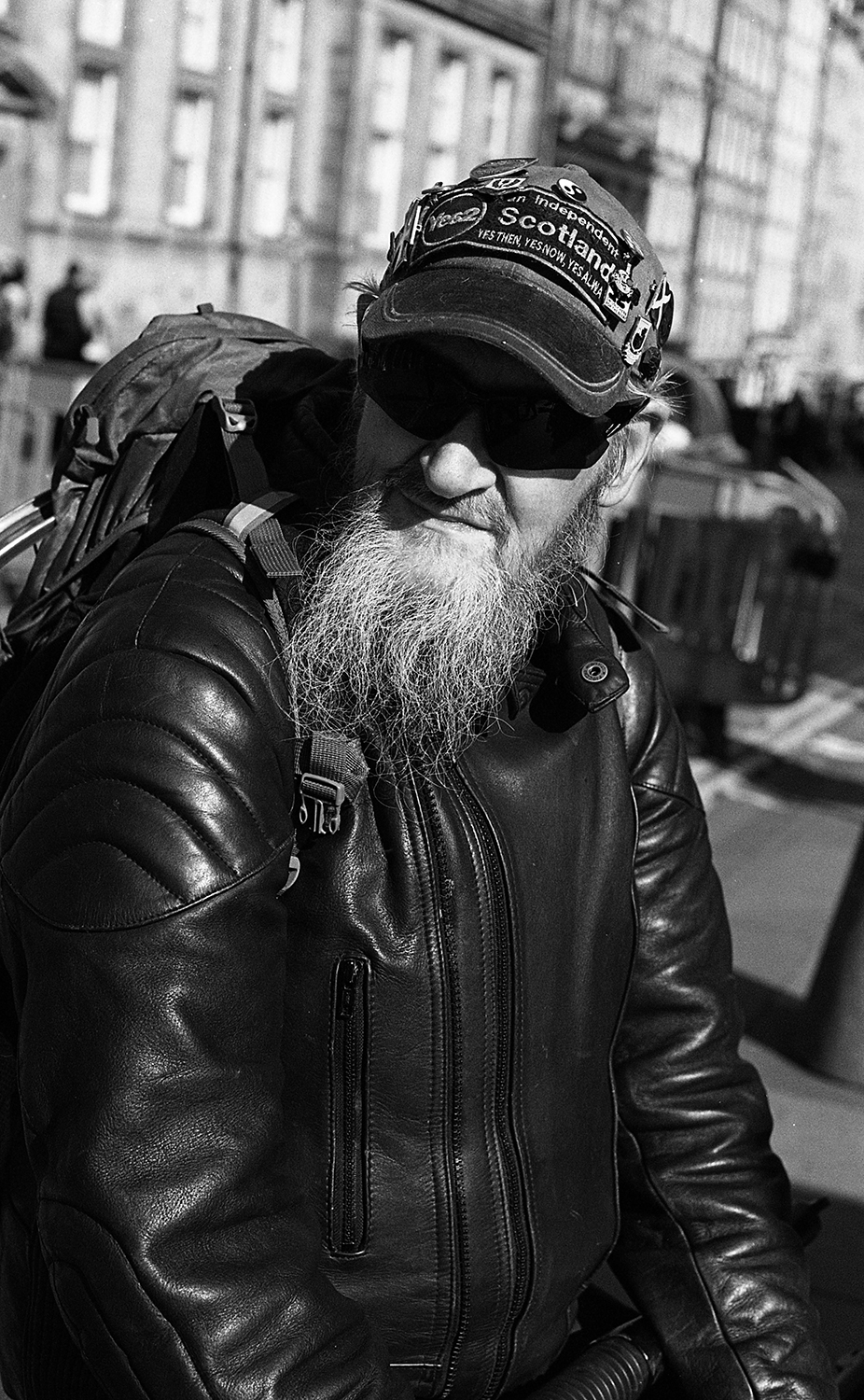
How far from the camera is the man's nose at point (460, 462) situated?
1613 mm

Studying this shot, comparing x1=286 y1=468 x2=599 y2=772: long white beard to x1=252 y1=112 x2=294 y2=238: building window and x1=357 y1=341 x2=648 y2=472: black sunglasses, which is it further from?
x1=252 y1=112 x2=294 y2=238: building window

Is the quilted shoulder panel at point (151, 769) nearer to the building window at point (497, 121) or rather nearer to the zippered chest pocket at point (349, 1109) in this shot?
the zippered chest pocket at point (349, 1109)

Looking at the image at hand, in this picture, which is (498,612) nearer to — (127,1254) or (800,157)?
(127,1254)

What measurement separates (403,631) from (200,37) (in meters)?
15.7

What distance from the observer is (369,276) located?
1.93 meters

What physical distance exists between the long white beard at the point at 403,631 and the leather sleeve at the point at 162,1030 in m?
0.17

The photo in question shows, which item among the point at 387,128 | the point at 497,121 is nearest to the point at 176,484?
the point at 497,121

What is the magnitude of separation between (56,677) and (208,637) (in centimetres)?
15

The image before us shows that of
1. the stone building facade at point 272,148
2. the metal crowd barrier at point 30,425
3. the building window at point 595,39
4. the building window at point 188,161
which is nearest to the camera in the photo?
the building window at point 595,39

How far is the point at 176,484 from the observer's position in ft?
5.82

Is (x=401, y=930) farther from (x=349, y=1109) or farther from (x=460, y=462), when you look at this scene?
(x=460, y=462)

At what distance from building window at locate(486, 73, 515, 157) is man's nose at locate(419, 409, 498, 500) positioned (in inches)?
410

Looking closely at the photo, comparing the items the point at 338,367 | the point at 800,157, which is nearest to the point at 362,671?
the point at 338,367

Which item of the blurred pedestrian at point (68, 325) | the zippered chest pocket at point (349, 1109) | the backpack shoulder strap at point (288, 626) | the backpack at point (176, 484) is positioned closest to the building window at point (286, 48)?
the blurred pedestrian at point (68, 325)
